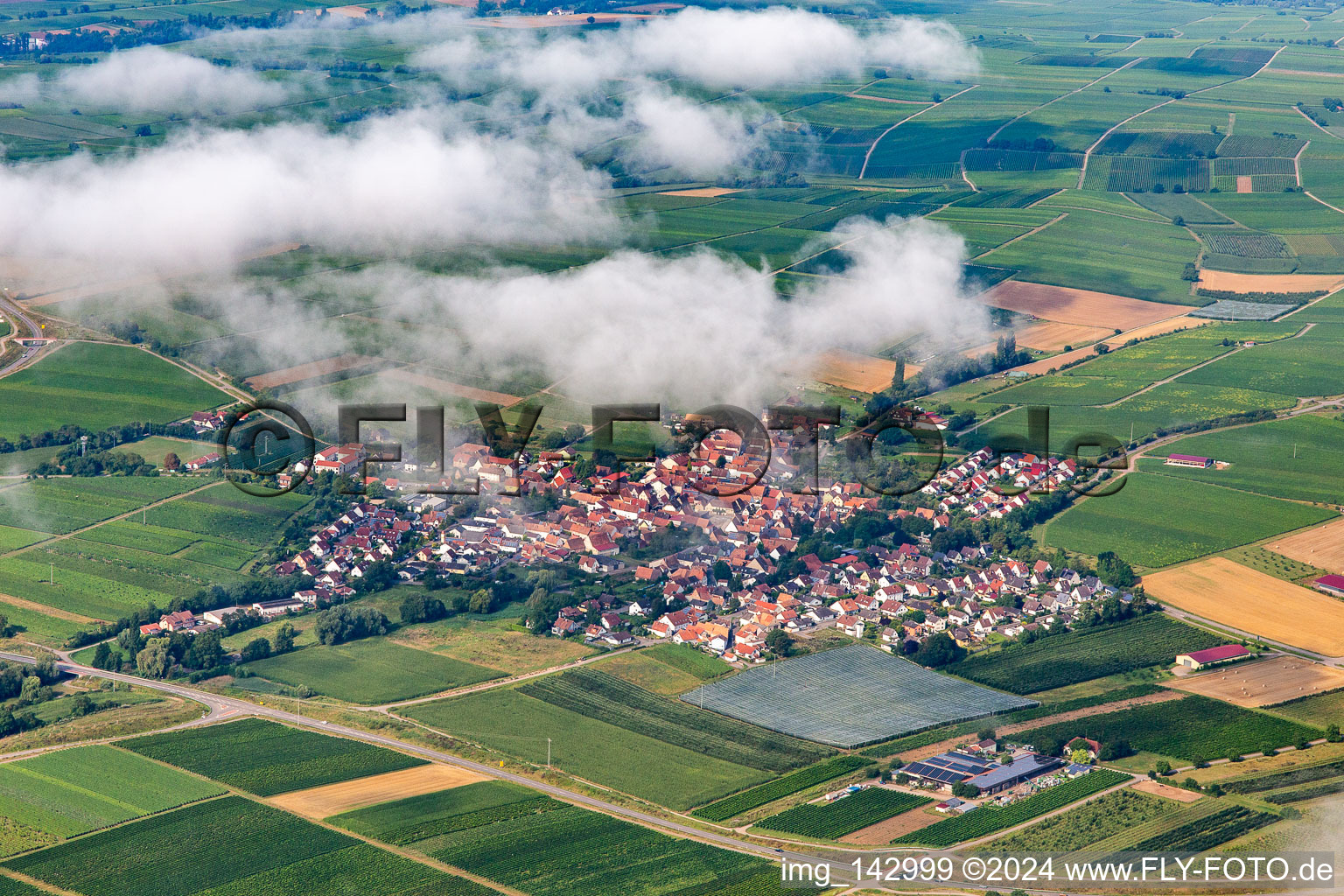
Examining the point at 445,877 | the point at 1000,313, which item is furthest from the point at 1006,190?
the point at 445,877

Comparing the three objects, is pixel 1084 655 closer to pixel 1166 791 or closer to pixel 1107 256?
pixel 1166 791

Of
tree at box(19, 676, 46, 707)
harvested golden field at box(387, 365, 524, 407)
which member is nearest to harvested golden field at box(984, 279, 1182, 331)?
harvested golden field at box(387, 365, 524, 407)

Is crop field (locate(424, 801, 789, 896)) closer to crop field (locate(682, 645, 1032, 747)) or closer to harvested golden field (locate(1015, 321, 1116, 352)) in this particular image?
crop field (locate(682, 645, 1032, 747))

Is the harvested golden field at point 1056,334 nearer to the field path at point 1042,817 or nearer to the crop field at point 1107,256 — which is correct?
the crop field at point 1107,256

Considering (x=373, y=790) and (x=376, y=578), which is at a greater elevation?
(x=376, y=578)

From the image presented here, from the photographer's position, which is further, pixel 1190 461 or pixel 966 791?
pixel 1190 461

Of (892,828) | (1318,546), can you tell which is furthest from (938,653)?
(1318,546)
